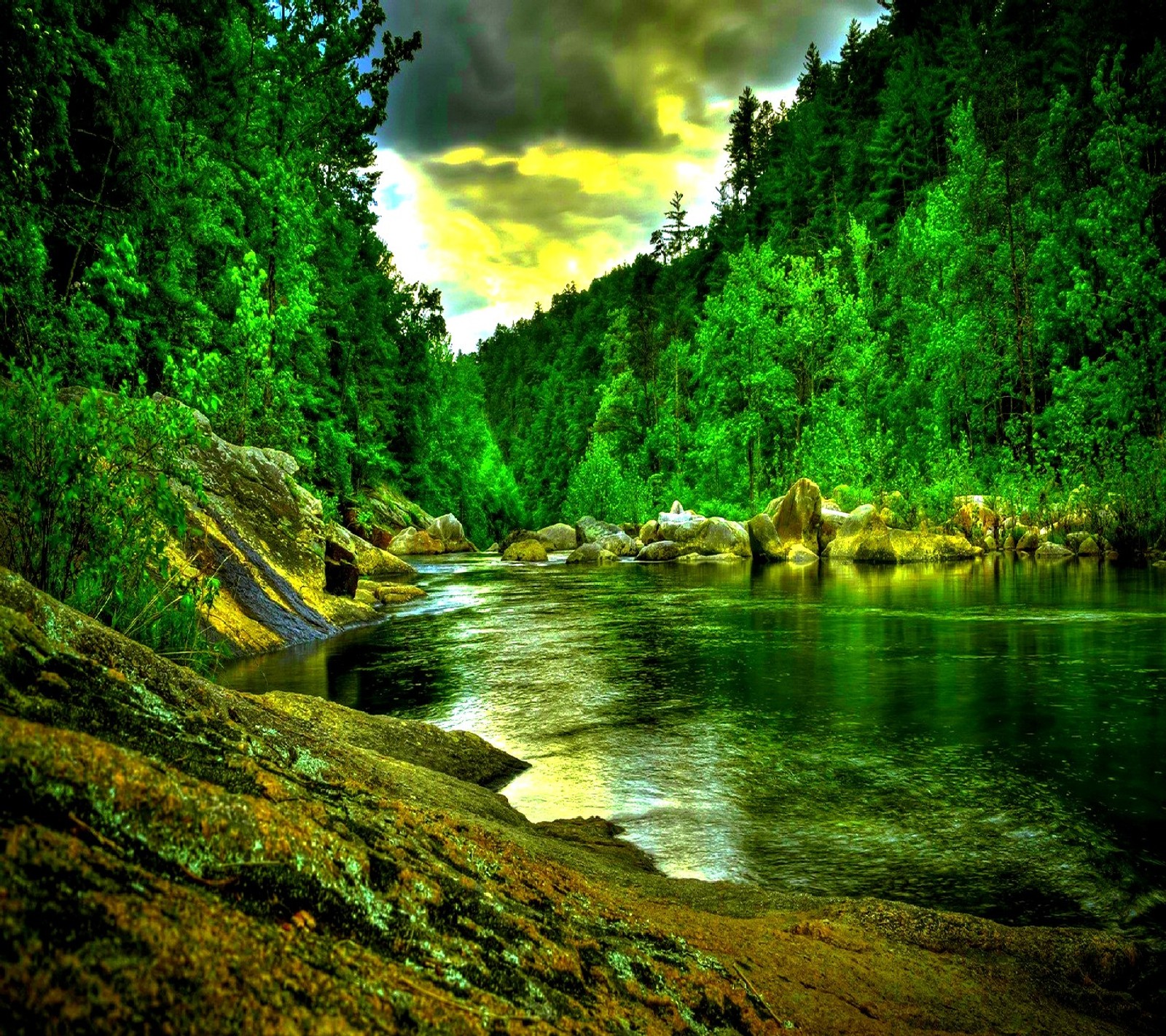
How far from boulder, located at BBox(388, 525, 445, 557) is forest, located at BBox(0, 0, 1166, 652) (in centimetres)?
309

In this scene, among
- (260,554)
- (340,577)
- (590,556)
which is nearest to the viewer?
(260,554)

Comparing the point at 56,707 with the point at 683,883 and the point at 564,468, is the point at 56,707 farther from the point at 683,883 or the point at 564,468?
the point at 564,468

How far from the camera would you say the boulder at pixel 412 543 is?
35.4 metres

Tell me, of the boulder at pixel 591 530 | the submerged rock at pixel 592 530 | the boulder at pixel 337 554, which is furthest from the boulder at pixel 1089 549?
the boulder at pixel 337 554

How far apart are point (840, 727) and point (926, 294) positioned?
4240 centimetres

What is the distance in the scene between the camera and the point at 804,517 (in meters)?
30.7

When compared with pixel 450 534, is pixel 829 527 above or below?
above

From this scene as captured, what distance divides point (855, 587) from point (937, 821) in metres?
14.4

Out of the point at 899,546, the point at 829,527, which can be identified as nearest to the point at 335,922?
the point at 899,546

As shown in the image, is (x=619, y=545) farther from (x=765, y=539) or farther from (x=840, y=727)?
(x=840, y=727)

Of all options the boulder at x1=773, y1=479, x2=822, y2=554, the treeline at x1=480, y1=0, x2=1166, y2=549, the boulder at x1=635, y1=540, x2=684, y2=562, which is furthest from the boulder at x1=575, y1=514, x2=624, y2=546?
the boulder at x1=773, y1=479, x2=822, y2=554

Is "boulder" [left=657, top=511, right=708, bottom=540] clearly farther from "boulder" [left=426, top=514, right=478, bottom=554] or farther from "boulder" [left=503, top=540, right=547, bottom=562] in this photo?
"boulder" [left=426, top=514, right=478, bottom=554]

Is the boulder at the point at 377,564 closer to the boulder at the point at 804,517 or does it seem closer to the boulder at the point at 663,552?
the boulder at the point at 663,552

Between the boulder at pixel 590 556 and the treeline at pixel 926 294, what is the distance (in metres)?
11.4
